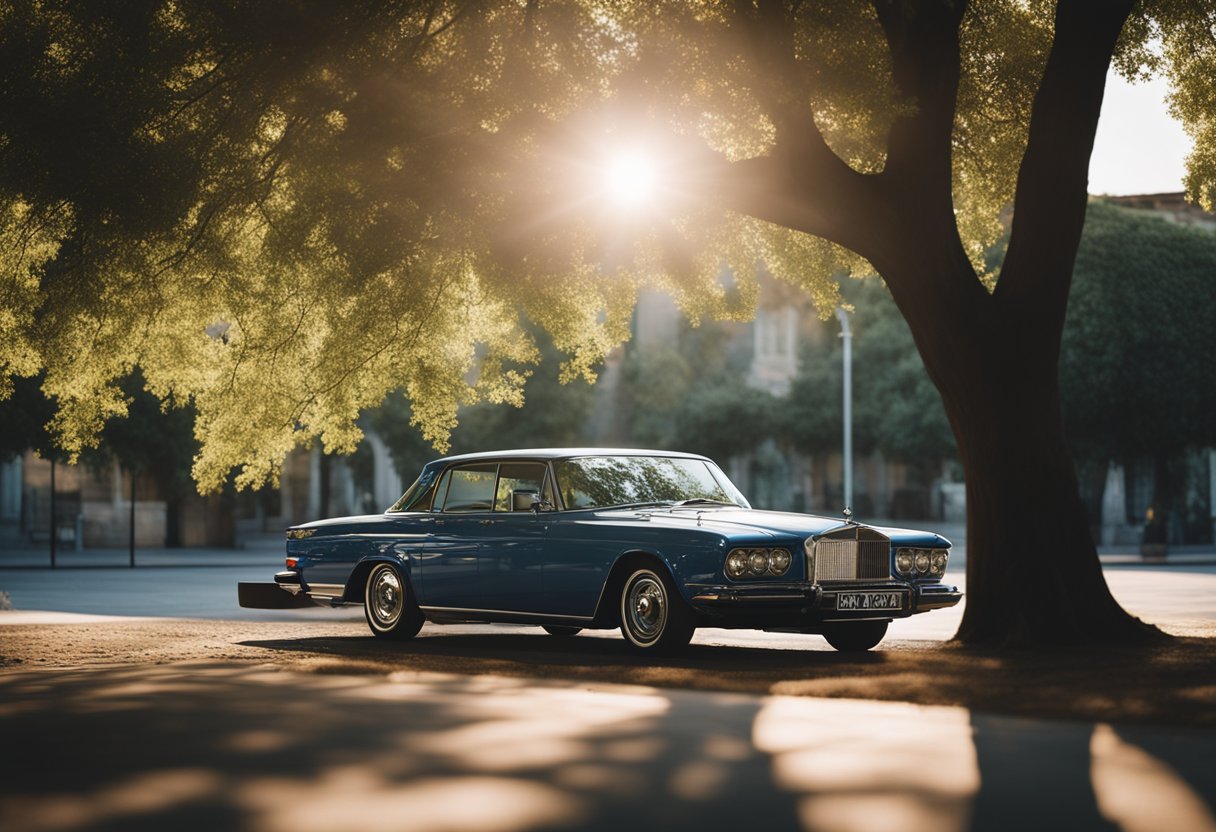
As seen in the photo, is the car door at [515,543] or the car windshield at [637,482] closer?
the car door at [515,543]

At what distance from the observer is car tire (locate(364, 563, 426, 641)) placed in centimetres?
1603

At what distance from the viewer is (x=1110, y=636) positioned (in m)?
14.6

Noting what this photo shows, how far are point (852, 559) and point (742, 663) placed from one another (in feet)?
3.82

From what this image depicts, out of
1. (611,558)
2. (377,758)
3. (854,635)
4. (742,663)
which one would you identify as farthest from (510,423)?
(377,758)

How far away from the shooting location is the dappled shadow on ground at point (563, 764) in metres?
6.80

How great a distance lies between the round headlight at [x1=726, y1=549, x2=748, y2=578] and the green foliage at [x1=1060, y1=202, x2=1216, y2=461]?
38008 mm

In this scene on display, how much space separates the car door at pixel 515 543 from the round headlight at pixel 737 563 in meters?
2.02

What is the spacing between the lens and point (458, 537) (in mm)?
15492

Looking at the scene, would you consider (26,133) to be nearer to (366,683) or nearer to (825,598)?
(366,683)

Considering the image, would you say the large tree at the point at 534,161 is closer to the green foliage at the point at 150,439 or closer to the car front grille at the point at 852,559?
the car front grille at the point at 852,559

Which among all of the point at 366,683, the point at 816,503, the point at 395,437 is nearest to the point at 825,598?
the point at 366,683

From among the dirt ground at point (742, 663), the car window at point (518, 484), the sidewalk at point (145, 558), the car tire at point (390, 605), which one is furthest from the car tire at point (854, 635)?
the sidewalk at point (145, 558)

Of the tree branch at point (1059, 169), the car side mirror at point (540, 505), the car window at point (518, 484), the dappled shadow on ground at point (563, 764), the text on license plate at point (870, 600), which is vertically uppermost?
the tree branch at point (1059, 169)

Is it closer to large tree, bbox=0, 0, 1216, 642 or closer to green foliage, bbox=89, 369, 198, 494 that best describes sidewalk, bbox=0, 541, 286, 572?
green foliage, bbox=89, 369, 198, 494
